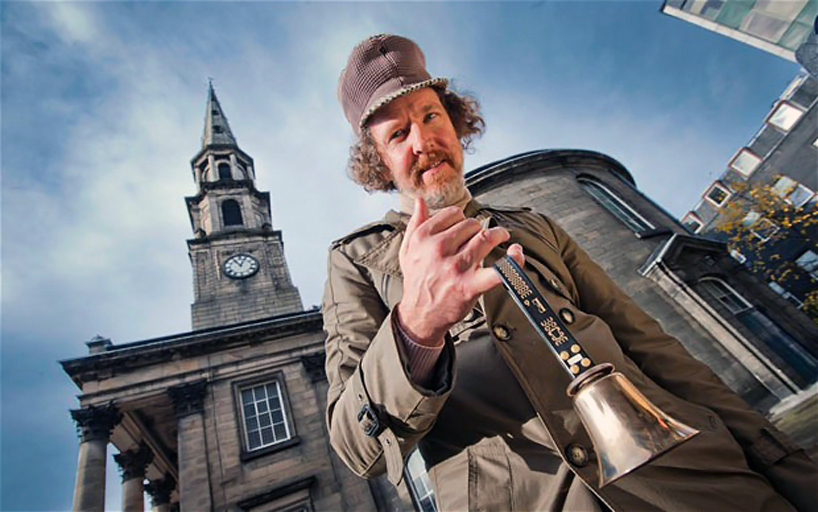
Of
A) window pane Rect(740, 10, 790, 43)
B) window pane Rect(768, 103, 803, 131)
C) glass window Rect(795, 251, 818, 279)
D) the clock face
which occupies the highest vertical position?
the clock face

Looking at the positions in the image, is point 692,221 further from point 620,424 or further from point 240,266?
point 620,424

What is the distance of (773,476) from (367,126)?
2.58 m

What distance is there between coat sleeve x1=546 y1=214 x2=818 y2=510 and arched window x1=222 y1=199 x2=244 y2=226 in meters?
26.1

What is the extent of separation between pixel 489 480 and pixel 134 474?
809 inches

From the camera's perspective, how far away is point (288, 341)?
16.0 meters

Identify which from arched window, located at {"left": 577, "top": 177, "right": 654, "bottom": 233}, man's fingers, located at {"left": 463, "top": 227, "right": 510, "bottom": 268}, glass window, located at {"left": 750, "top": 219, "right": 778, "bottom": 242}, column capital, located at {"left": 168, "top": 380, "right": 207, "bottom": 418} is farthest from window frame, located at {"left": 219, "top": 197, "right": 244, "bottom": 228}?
glass window, located at {"left": 750, "top": 219, "right": 778, "bottom": 242}

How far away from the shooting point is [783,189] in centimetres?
2642

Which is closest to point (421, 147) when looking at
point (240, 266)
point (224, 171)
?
point (240, 266)

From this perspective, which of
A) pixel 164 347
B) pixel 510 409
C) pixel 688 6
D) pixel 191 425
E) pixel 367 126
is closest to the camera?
pixel 510 409

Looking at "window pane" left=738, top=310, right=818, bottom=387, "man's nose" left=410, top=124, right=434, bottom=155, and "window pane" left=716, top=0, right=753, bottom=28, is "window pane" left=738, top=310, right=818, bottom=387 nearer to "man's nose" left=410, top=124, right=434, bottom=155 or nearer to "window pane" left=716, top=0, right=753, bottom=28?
"man's nose" left=410, top=124, right=434, bottom=155

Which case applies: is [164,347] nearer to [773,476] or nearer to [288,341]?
[288,341]

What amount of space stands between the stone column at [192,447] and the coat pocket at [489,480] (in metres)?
13.6

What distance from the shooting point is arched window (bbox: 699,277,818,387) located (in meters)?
10.1

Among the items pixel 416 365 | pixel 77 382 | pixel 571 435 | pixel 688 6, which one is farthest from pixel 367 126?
pixel 688 6
